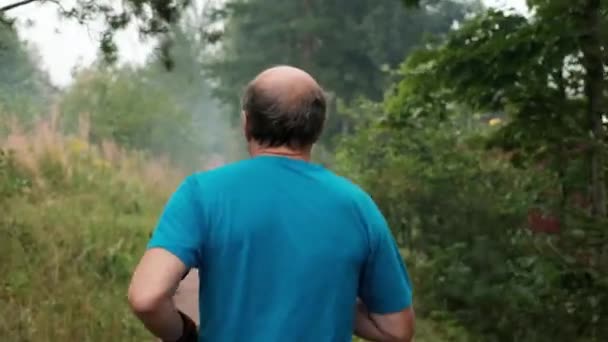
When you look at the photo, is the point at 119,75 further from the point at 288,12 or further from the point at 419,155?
the point at 419,155

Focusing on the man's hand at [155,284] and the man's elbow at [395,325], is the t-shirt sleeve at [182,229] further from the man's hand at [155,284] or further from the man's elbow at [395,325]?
the man's elbow at [395,325]

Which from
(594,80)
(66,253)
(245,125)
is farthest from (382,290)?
(66,253)

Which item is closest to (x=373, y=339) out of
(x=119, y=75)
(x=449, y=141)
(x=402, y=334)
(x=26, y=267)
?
(x=402, y=334)

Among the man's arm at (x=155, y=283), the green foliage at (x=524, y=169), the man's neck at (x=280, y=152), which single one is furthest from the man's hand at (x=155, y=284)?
the green foliage at (x=524, y=169)

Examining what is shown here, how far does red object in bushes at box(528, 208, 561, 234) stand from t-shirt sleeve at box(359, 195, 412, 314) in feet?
10.0

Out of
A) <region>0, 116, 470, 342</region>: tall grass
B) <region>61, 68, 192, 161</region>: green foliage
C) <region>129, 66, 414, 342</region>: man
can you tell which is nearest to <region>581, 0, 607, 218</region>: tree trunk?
<region>0, 116, 470, 342</region>: tall grass

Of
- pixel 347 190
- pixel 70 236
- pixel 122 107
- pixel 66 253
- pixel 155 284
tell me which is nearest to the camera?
pixel 155 284

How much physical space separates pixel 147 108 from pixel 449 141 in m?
21.8

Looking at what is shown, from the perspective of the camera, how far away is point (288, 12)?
3750 centimetres

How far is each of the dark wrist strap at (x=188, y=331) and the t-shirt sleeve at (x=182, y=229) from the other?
0.55ft

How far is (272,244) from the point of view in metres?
2.20

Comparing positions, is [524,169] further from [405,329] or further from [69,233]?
[69,233]

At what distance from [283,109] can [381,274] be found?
0.45 meters

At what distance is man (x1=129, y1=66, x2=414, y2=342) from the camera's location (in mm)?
2152
